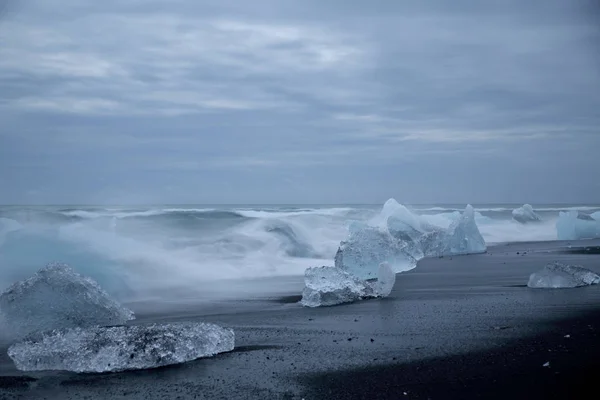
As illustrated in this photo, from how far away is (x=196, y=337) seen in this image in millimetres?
6500

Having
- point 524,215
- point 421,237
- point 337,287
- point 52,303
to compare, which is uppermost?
point 52,303

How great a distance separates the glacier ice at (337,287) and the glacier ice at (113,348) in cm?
331

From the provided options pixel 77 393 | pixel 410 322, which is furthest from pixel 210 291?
pixel 77 393

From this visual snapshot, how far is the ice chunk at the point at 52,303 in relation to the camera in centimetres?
770

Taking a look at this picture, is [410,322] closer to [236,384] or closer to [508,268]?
[236,384]

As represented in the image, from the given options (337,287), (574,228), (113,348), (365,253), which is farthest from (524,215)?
(113,348)

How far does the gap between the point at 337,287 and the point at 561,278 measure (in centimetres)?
396

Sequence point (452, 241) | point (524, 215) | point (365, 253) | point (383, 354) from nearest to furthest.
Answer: point (383, 354) < point (365, 253) < point (452, 241) < point (524, 215)

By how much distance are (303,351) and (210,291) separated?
5.83 m

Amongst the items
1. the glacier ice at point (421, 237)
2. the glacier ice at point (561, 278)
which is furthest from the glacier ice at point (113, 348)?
the glacier ice at point (421, 237)

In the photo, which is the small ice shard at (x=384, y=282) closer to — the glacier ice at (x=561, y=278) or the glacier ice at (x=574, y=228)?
the glacier ice at (x=561, y=278)

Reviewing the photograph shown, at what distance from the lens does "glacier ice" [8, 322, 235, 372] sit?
6035mm

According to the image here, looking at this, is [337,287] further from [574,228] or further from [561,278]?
[574,228]

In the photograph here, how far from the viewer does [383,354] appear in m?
6.27
